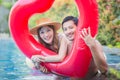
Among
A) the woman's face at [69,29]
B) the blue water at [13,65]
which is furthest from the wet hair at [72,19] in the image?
the blue water at [13,65]

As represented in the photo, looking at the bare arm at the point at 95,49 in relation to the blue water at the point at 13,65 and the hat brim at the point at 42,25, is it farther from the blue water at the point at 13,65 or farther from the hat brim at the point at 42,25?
the blue water at the point at 13,65

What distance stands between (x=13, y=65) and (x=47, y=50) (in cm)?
23

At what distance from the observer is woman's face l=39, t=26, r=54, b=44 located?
6.69ft

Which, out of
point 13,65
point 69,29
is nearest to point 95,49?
point 69,29

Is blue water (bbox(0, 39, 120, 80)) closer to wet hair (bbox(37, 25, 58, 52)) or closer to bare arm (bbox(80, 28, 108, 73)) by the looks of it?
wet hair (bbox(37, 25, 58, 52))

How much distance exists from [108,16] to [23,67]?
0.54m

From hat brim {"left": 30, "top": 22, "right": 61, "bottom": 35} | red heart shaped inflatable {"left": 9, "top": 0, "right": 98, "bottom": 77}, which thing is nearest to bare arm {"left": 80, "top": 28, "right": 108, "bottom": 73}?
red heart shaped inflatable {"left": 9, "top": 0, "right": 98, "bottom": 77}

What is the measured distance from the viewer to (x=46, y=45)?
205 centimetres

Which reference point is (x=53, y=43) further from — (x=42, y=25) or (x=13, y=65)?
(x=13, y=65)

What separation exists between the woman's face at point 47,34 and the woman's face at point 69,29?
9 centimetres

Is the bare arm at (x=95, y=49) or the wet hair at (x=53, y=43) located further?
the wet hair at (x=53, y=43)

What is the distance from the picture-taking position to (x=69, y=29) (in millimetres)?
1984

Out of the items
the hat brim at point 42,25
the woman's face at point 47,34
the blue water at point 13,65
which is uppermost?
the hat brim at point 42,25

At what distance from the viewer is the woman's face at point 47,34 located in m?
2.04
